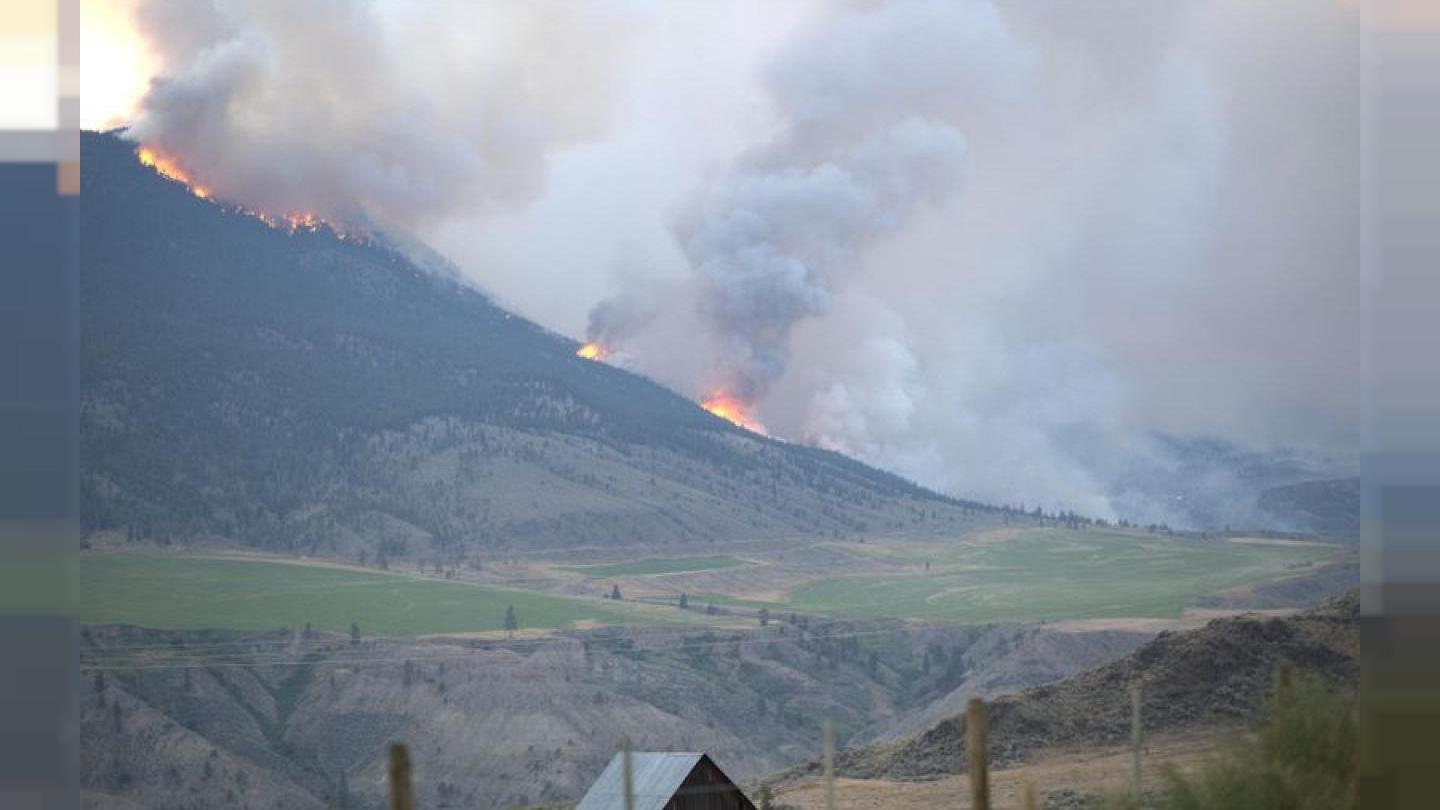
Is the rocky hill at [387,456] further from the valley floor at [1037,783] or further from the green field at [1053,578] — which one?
the valley floor at [1037,783]

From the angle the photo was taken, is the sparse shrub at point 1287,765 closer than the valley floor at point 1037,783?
Yes

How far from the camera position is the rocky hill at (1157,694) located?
72.4m

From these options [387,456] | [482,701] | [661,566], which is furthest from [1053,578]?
[482,701]

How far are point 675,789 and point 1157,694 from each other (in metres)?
34.9

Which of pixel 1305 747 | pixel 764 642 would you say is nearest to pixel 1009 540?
pixel 764 642

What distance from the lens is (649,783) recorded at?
46.8 m

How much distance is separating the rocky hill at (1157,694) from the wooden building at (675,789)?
24.5 m

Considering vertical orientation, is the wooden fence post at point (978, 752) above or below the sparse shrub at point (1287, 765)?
above

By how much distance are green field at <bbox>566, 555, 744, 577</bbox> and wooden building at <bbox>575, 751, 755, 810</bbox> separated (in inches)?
3998

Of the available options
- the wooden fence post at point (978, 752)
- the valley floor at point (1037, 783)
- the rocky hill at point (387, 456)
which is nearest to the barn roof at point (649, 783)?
the valley floor at point (1037, 783)

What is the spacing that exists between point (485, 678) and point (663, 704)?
11252 millimetres

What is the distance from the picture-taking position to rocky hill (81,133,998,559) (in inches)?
6216

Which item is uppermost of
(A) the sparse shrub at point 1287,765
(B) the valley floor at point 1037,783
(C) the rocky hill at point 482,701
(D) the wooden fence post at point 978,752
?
(D) the wooden fence post at point 978,752

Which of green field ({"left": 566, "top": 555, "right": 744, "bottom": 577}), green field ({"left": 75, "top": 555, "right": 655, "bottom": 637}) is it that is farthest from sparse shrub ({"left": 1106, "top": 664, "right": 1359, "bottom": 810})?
green field ({"left": 566, "top": 555, "right": 744, "bottom": 577})
